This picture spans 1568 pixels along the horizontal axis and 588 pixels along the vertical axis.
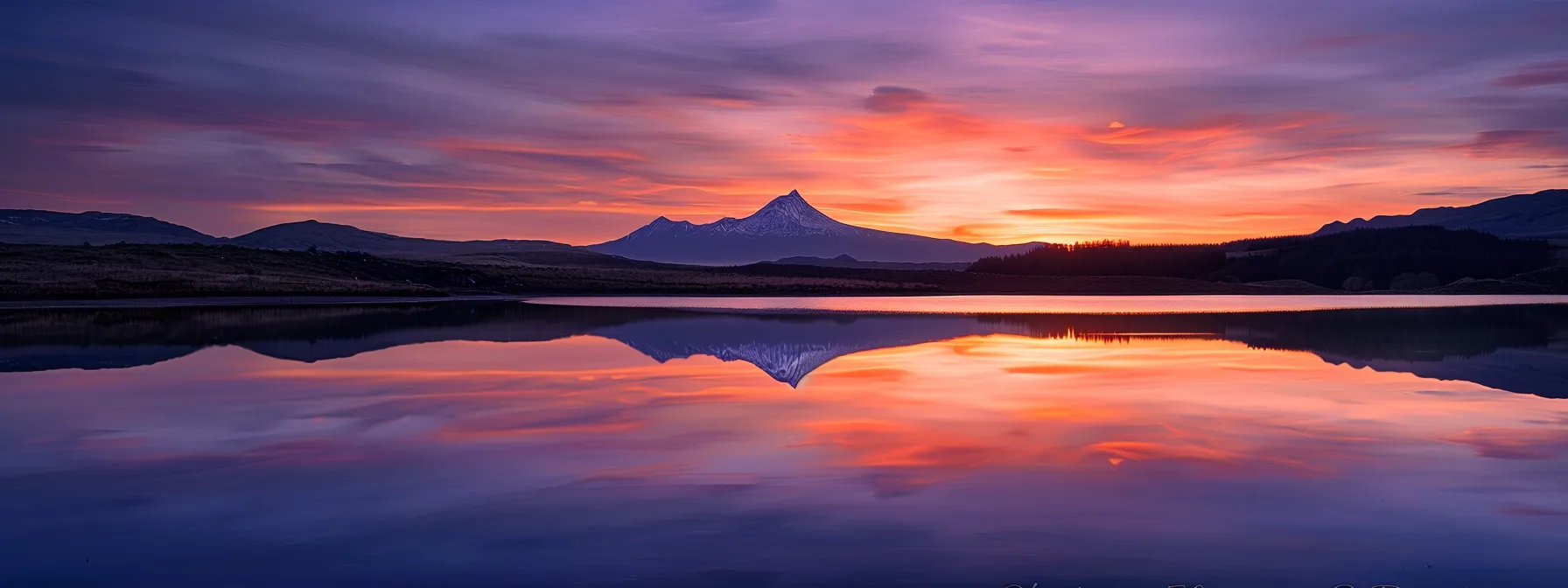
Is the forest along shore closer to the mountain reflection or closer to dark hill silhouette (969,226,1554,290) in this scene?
the mountain reflection

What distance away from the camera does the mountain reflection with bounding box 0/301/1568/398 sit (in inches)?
780

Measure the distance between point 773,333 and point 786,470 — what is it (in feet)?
58.8

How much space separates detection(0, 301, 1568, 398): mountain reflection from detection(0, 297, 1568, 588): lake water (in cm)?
58

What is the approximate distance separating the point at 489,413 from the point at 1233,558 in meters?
9.35

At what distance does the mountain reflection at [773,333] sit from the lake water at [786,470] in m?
0.58

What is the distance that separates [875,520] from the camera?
7.64 meters

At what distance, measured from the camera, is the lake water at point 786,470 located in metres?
6.71

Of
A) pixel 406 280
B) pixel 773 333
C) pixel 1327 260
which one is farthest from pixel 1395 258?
pixel 773 333

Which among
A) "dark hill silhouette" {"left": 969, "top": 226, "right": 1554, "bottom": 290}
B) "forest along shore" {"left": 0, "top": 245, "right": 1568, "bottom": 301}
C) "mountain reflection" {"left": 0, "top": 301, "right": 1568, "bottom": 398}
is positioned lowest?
"mountain reflection" {"left": 0, "top": 301, "right": 1568, "bottom": 398}

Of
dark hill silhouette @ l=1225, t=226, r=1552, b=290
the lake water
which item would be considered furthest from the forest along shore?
the lake water

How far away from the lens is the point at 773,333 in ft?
89.9

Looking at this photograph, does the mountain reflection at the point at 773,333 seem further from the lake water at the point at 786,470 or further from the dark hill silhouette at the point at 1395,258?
the dark hill silhouette at the point at 1395,258

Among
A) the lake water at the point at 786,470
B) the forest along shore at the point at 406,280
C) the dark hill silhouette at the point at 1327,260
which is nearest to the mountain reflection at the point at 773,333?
the lake water at the point at 786,470

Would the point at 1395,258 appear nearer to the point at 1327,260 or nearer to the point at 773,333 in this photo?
the point at 1327,260
